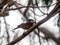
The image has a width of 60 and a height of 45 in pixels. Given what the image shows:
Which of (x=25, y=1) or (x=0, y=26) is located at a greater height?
(x=25, y=1)

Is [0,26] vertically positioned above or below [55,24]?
below

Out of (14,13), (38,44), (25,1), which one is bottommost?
(38,44)

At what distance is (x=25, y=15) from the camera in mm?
1576

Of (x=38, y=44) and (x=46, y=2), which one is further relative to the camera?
(x=38, y=44)

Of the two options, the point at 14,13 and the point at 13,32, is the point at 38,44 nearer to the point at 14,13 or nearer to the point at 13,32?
the point at 13,32

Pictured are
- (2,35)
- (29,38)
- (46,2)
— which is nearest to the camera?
(46,2)

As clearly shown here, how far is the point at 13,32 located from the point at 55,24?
469 mm

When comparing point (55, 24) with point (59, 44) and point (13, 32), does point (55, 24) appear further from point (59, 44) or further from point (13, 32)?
point (13, 32)

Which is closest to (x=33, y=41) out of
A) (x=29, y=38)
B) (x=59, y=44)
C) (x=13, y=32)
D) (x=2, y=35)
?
(x=29, y=38)

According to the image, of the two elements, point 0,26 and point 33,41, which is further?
point 0,26

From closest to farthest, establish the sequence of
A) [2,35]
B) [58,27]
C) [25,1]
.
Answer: [58,27] < [25,1] < [2,35]

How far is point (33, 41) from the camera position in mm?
1547

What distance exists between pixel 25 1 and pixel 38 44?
0.41 meters

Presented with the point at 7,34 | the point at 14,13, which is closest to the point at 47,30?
the point at 7,34
